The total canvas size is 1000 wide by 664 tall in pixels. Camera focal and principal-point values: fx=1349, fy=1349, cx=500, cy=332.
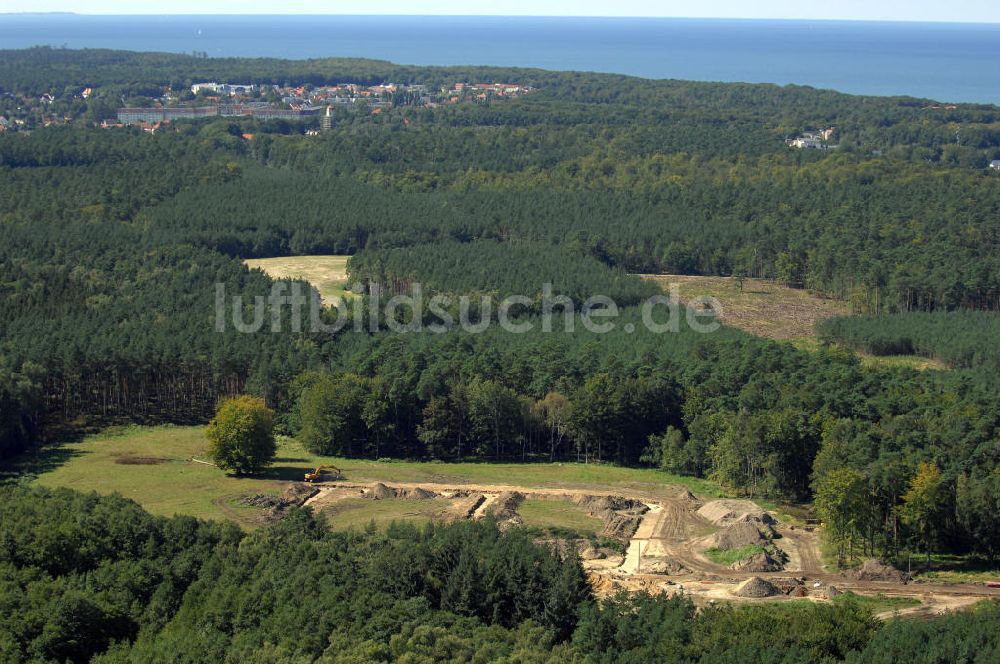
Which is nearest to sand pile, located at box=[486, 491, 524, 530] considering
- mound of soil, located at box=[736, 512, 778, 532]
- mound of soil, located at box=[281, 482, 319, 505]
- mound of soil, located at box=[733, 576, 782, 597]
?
mound of soil, located at box=[281, 482, 319, 505]

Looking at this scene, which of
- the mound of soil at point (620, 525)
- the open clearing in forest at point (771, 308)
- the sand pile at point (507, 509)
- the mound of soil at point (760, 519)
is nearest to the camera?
the mound of soil at point (620, 525)

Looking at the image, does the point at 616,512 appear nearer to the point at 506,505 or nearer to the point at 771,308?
the point at 506,505

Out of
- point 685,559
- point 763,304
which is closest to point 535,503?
point 685,559

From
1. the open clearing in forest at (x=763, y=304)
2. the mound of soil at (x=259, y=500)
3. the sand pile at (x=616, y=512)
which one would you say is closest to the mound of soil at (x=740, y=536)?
the sand pile at (x=616, y=512)

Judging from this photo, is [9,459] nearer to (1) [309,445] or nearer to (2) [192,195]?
(1) [309,445]

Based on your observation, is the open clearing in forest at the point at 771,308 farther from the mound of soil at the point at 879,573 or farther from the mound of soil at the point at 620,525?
the mound of soil at the point at 879,573

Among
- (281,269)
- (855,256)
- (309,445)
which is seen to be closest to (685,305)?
(855,256)
